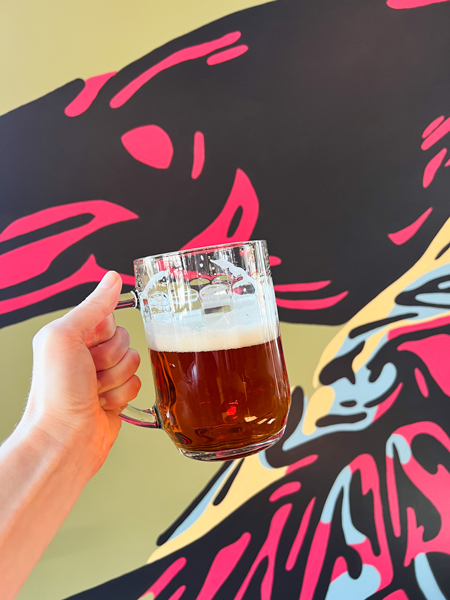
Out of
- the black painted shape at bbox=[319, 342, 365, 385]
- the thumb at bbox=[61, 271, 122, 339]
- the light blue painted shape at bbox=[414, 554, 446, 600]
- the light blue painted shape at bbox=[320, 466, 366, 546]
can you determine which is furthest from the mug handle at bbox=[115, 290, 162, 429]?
the light blue painted shape at bbox=[414, 554, 446, 600]

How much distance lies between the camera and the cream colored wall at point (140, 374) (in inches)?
49.8

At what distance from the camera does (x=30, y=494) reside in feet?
2.67

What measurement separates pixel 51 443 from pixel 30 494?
10 cm

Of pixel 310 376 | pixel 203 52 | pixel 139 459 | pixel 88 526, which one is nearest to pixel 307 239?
pixel 310 376

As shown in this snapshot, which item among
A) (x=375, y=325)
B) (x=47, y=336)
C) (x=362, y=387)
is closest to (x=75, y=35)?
(x=47, y=336)

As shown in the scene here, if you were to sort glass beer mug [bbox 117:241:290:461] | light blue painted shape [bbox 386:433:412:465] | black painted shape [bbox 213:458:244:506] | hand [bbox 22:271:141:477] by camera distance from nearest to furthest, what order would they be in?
glass beer mug [bbox 117:241:290:461] → hand [bbox 22:271:141:477] → black painted shape [bbox 213:458:244:506] → light blue painted shape [bbox 386:433:412:465]

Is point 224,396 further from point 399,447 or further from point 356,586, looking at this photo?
point 356,586

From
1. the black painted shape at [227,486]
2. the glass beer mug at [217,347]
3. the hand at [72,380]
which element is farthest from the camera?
the black painted shape at [227,486]

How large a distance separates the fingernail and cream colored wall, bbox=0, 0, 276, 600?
1.34ft

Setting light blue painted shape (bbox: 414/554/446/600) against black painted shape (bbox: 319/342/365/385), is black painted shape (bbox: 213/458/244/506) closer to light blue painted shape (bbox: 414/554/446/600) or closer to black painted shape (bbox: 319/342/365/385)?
black painted shape (bbox: 319/342/365/385)

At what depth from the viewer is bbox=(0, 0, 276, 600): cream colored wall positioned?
127cm

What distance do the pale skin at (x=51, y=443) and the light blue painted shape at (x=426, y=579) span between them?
4.15 ft

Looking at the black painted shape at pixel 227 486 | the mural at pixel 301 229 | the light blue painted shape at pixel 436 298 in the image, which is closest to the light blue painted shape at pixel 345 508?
the mural at pixel 301 229

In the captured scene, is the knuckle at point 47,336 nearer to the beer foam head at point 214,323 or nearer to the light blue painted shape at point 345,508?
the beer foam head at point 214,323
